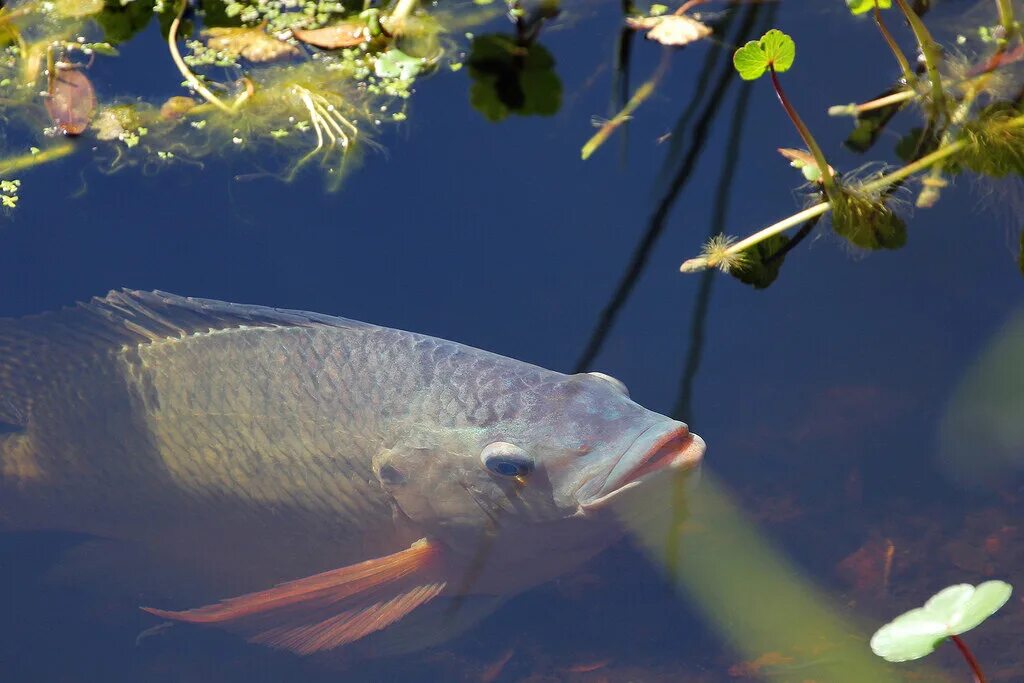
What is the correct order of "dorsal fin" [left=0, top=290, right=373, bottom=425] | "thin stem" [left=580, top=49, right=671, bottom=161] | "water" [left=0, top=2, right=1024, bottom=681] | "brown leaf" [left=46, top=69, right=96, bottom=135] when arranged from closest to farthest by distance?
1. "water" [left=0, top=2, right=1024, bottom=681]
2. "dorsal fin" [left=0, top=290, right=373, bottom=425]
3. "thin stem" [left=580, top=49, right=671, bottom=161]
4. "brown leaf" [left=46, top=69, right=96, bottom=135]

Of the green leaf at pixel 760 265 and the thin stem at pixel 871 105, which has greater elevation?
the thin stem at pixel 871 105

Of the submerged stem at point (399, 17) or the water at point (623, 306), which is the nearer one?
the water at point (623, 306)

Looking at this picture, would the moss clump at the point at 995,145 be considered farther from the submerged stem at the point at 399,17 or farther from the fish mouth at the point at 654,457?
the submerged stem at the point at 399,17

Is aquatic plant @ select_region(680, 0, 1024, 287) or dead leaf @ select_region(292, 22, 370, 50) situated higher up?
dead leaf @ select_region(292, 22, 370, 50)

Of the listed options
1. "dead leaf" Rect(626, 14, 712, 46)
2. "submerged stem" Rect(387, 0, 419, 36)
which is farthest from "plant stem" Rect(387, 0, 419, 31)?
"dead leaf" Rect(626, 14, 712, 46)

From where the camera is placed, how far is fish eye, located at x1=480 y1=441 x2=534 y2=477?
3.04 m

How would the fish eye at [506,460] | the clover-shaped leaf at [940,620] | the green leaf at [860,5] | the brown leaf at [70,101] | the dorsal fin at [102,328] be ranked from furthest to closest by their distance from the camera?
the brown leaf at [70,101] → the green leaf at [860,5] → the dorsal fin at [102,328] → the fish eye at [506,460] → the clover-shaped leaf at [940,620]

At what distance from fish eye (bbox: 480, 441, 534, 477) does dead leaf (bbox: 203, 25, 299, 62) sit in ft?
8.10

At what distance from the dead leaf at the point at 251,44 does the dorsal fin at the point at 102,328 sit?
1.53 metres

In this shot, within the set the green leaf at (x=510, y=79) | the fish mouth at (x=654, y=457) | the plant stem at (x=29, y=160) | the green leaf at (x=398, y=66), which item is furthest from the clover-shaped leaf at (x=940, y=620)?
the plant stem at (x=29, y=160)

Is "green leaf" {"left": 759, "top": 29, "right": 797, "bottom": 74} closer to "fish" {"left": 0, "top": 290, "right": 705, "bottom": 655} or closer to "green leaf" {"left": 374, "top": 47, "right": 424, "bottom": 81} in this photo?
"fish" {"left": 0, "top": 290, "right": 705, "bottom": 655}

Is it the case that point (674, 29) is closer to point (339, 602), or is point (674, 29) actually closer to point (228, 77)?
point (228, 77)

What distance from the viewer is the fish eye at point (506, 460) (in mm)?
3037

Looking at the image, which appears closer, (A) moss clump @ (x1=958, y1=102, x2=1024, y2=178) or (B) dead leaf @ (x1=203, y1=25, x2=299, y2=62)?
(A) moss clump @ (x1=958, y1=102, x2=1024, y2=178)
